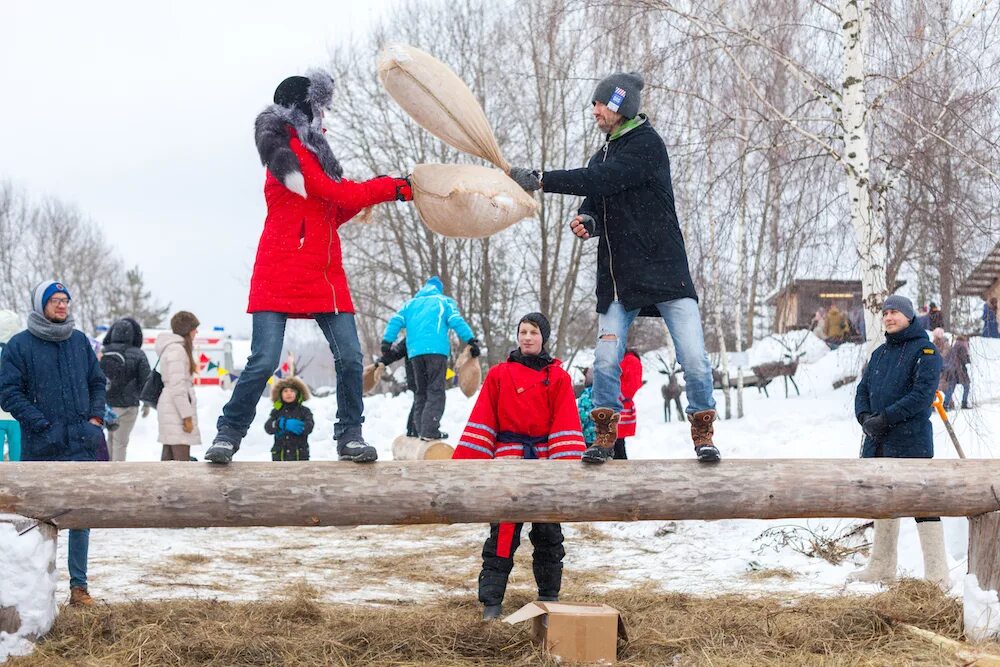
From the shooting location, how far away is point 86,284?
4678 cm

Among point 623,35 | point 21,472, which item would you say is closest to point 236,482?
point 21,472

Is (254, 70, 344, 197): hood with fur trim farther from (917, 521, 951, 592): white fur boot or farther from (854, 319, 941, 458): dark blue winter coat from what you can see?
(917, 521, 951, 592): white fur boot

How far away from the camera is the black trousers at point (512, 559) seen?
5219mm

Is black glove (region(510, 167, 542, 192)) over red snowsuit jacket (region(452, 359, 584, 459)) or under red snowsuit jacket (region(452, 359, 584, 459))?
over

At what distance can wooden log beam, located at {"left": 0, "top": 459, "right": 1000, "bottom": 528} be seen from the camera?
455cm

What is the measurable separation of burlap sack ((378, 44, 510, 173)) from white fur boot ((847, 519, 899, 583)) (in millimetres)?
3562

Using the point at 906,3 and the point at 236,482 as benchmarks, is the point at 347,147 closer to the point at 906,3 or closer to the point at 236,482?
the point at 906,3

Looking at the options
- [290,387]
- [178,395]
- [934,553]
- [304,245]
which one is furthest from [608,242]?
[290,387]

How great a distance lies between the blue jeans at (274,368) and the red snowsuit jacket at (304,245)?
83mm

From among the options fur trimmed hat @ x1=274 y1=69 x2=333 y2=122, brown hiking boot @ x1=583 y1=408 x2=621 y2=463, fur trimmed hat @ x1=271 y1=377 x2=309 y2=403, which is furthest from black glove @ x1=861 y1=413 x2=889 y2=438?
fur trimmed hat @ x1=271 y1=377 x2=309 y2=403

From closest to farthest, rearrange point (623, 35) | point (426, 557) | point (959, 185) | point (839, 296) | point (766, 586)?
point (766, 586), point (426, 557), point (959, 185), point (623, 35), point (839, 296)

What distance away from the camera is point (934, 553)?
227 inches

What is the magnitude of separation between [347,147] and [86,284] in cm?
2847

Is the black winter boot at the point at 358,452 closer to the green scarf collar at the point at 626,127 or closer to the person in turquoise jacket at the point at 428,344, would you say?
the green scarf collar at the point at 626,127
